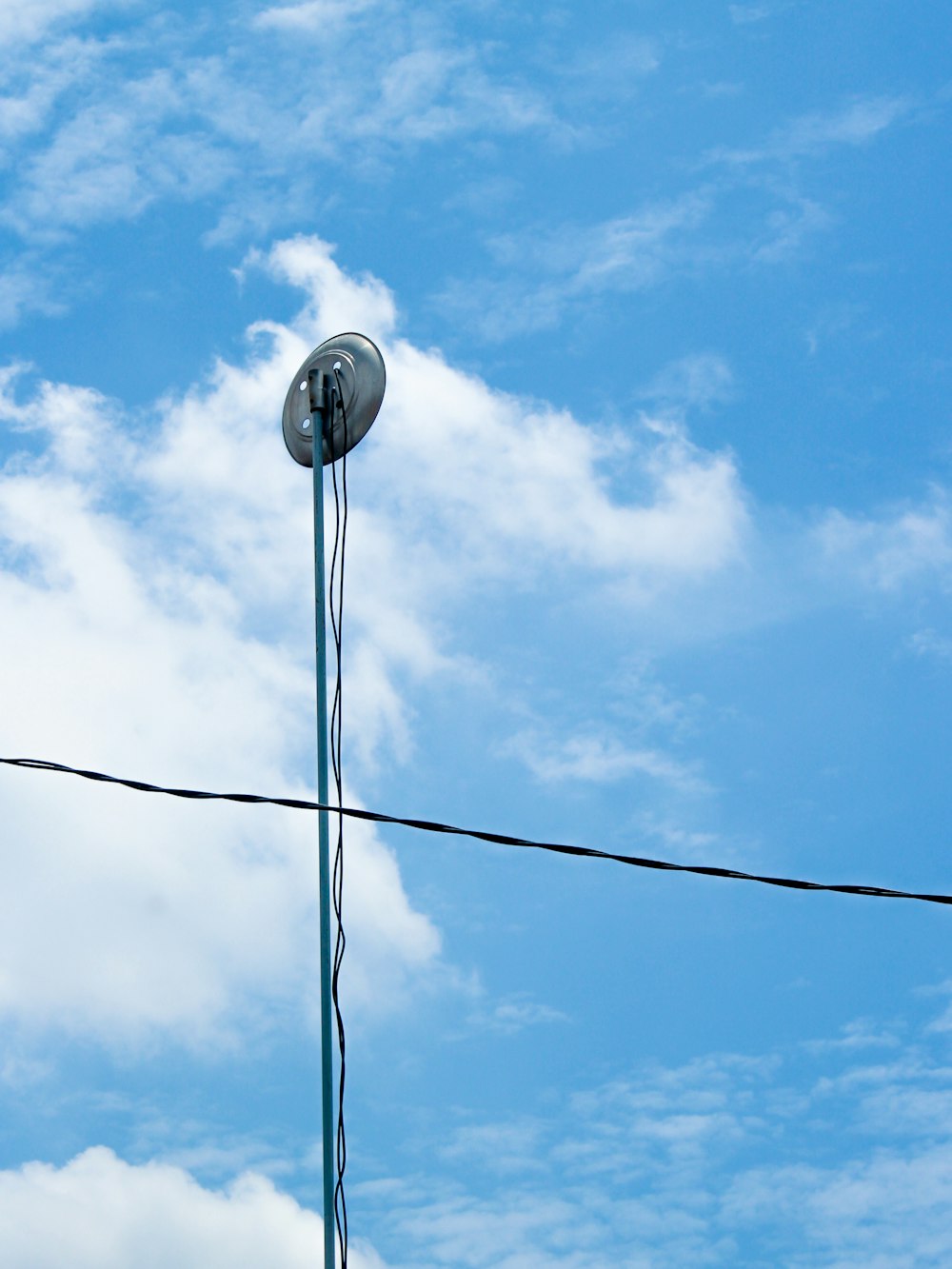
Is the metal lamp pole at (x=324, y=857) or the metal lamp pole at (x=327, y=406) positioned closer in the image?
the metal lamp pole at (x=324, y=857)

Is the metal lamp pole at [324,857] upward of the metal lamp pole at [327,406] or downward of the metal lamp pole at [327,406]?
downward

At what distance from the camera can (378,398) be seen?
789cm

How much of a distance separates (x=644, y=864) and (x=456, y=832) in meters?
0.59

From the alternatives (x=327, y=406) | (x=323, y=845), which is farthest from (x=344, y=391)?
(x=323, y=845)

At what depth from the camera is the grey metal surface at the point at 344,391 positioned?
26.0 feet

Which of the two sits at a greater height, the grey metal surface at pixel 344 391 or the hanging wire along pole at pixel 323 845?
the grey metal surface at pixel 344 391

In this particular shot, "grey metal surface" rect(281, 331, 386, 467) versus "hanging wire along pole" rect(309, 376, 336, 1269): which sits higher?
"grey metal surface" rect(281, 331, 386, 467)

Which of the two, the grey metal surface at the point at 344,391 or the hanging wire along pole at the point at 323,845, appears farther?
the grey metal surface at the point at 344,391

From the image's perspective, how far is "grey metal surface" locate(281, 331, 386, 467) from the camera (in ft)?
26.0

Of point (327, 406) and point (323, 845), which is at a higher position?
point (327, 406)

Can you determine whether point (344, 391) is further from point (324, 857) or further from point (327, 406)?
point (324, 857)

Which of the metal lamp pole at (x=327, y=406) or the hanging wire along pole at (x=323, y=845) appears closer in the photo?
the hanging wire along pole at (x=323, y=845)

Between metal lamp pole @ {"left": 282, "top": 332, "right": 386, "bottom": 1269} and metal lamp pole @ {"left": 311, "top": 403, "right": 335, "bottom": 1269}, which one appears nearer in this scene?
metal lamp pole @ {"left": 311, "top": 403, "right": 335, "bottom": 1269}

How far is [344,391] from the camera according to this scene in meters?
7.95
